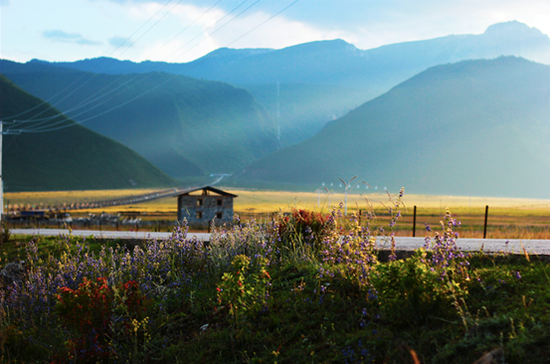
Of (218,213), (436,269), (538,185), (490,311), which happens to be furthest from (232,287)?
(538,185)

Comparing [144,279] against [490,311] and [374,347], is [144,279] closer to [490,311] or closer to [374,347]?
[374,347]

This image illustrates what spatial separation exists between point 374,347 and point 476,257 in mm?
3197

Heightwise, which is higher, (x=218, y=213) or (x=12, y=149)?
(x=12, y=149)

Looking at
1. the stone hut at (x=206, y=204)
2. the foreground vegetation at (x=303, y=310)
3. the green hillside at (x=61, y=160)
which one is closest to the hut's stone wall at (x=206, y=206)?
the stone hut at (x=206, y=204)

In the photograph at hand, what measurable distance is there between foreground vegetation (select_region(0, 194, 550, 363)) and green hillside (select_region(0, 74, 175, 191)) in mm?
179595

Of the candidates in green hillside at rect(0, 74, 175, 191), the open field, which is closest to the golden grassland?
the open field

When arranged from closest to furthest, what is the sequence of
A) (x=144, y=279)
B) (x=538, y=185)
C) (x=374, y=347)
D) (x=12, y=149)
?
1. (x=374, y=347)
2. (x=144, y=279)
3. (x=12, y=149)
4. (x=538, y=185)

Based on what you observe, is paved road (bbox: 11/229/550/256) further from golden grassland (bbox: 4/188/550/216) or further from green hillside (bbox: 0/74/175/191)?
green hillside (bbox: 0/74/175/191)

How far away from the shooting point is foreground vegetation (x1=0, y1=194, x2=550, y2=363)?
442 centimetres

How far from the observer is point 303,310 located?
18.0ft

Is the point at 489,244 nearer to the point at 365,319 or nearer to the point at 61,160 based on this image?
the point at 365,319

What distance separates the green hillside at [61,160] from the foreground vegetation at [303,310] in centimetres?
17959

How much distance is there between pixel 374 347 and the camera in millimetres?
4426

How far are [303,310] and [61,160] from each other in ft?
639
